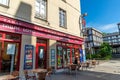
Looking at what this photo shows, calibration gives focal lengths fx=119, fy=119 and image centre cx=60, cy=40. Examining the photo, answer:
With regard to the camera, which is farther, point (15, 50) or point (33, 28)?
point (33, 28)

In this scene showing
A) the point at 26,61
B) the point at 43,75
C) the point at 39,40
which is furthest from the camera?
the point at 39,40

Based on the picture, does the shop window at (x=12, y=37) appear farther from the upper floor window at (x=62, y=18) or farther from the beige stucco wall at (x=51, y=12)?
the upper floor window at (x=62, y=18)

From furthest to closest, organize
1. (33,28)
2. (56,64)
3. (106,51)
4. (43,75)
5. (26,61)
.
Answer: (106,51) < (56,64) < (33,28) < (26,61) < (43,75)

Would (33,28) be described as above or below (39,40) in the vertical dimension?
above

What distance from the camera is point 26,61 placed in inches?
315

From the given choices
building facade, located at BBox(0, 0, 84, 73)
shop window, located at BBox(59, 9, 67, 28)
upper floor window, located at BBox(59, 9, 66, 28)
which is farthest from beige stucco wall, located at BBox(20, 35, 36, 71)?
upper floor window, located at BBox(59, 9, 66, 28)

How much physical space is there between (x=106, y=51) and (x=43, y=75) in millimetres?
26766

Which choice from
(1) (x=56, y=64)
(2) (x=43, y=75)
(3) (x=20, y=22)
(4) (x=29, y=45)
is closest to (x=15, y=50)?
(4) (x=29, y=45)

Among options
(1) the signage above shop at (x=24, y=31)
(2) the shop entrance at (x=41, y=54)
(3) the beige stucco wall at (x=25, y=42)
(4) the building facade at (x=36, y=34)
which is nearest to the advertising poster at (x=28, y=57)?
(4) the building facade at (x=36, y=34)

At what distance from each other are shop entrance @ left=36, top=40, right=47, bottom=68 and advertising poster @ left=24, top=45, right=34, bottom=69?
0.75 meters

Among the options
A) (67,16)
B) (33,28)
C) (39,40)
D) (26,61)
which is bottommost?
(26,61)

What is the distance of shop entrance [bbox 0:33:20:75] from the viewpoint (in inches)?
275

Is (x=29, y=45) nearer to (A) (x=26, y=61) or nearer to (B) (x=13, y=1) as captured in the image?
(A) (x=26, y=61)

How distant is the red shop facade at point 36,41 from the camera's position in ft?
23.1
